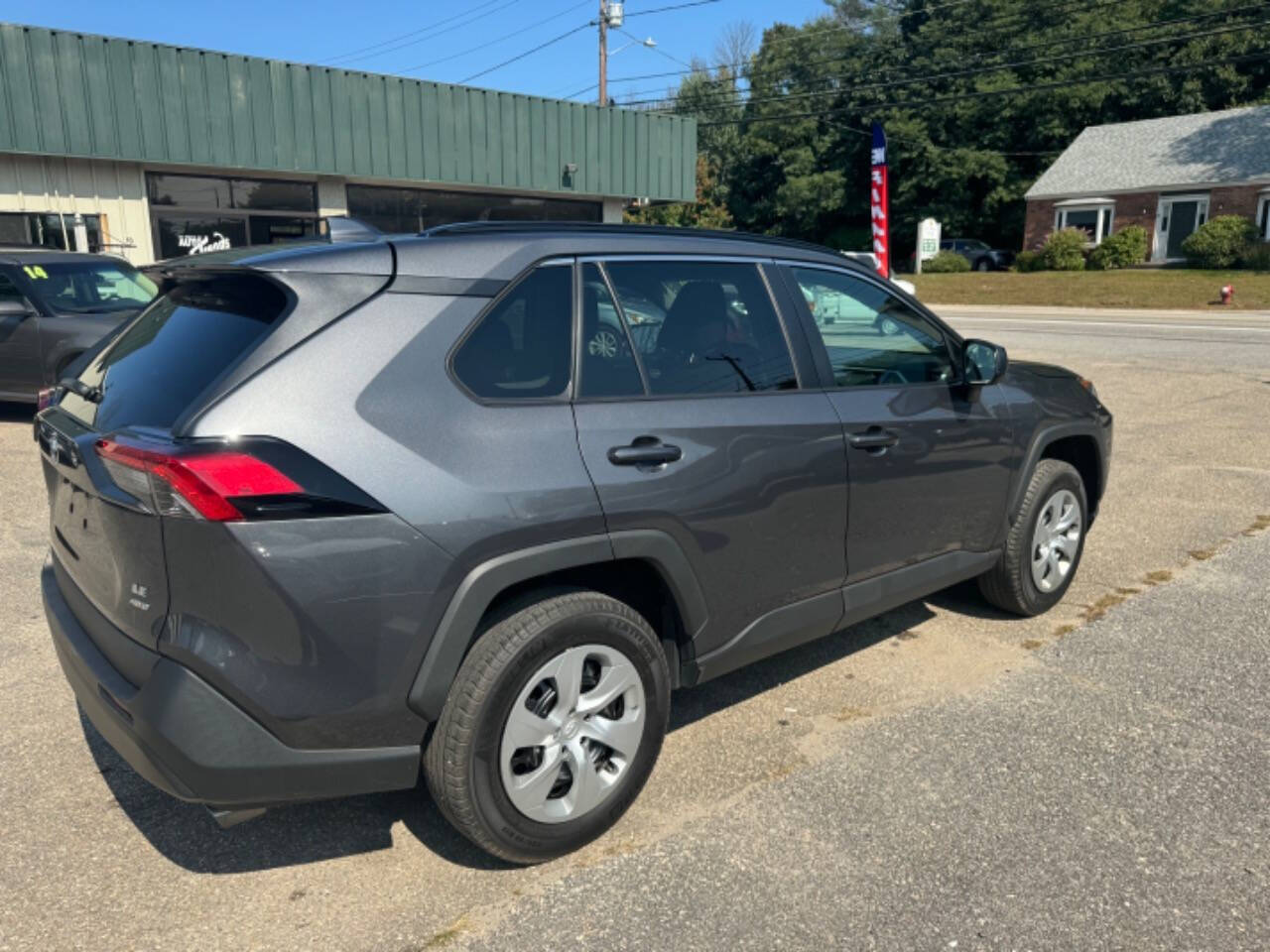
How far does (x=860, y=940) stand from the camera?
2490 millimetres

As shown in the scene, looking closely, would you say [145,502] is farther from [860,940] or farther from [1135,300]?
[1135,300]

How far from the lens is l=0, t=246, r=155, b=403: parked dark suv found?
30.2 feet

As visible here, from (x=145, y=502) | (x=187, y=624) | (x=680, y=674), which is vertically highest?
(x=145, y=502)

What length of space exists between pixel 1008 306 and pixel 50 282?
91.1 feet

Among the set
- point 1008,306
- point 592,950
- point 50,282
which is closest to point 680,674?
point 592,950

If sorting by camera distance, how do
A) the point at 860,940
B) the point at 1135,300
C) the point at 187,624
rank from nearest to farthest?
the point at 187,624, the point at 860,940, the point at 1135,300

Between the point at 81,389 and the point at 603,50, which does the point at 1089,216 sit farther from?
the point at 81,389

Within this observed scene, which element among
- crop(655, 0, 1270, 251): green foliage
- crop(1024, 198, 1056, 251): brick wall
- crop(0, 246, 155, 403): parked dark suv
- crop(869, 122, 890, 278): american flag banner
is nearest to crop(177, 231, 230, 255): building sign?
crop(0, 246, 155, 403): parked dark suv

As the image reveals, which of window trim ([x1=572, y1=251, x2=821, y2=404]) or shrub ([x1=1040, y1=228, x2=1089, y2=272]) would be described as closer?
window trim ([x1=572, y1=251, x2=821, y2=404])

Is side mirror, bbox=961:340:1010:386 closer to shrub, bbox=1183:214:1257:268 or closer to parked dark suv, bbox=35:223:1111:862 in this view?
parked dark suv, bbox=35:223:1111:862

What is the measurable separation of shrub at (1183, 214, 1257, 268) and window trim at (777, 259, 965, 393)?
37437 mm

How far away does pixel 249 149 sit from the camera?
17.5 m

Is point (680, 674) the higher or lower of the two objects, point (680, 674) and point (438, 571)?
the lower

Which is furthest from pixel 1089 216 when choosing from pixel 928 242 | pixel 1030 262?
pixel 928 242
